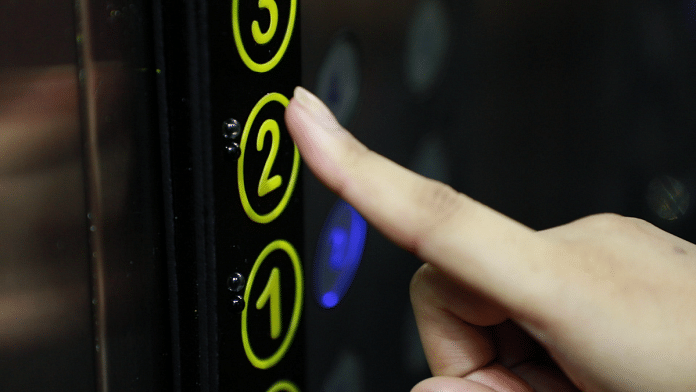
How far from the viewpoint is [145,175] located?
1.92 feet

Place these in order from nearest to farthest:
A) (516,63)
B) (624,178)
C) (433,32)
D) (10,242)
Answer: (10,242) < (433,32) < (516,63) < (624,178)

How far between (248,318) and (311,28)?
0.39 m

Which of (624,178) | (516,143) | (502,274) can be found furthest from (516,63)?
(502,274)

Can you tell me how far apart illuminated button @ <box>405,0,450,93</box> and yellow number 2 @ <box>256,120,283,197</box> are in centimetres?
40

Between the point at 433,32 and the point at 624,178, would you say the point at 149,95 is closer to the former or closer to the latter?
the point at 433,32

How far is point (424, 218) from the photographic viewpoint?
1.14 ft

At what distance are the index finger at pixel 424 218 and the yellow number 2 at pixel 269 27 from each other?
11.4 inches

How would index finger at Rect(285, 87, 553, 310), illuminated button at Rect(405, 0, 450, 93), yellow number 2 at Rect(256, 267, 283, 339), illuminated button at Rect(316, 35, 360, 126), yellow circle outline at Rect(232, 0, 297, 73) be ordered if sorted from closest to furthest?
index finger at Rect(285, 87, 553, 310) → yellow circle outline at Rect(232, 0, 297, 73) → yellow number 2 at Rect(256, 267, 283, 339) → illuminated button at Rect(316, 35, 360, 126) → illuminated button at Rect(405, 0, 450, 93)

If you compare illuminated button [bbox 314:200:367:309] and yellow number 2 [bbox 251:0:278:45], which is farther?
illuminated button [bbox 314:200:367:309]

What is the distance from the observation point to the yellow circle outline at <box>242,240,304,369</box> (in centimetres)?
67

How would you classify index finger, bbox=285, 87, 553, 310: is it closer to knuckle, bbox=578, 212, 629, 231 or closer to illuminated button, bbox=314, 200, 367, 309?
knuckle, bbox=578, 212, 629, 231

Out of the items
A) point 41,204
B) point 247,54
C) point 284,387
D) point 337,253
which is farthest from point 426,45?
point 41,204

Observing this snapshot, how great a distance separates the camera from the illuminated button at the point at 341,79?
2.81 feet

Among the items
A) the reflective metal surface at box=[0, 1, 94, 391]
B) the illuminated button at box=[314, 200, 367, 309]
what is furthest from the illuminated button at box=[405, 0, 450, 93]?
the reflective metal surface at box=[0, 1, 94, 391]
